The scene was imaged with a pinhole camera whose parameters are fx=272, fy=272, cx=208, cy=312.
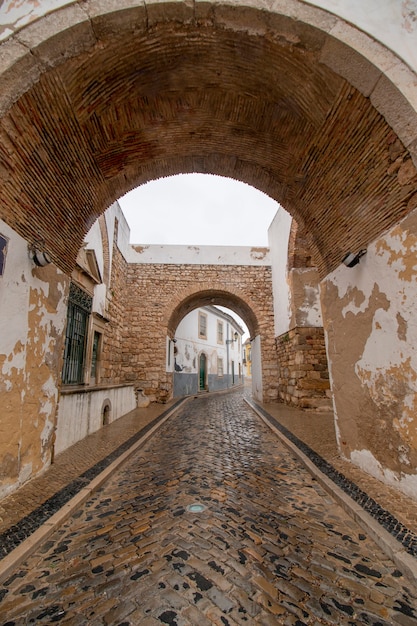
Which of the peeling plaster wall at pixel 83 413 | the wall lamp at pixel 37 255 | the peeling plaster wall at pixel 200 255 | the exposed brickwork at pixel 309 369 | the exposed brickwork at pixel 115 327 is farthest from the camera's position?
the peeling plaster wall at pixel 200 255

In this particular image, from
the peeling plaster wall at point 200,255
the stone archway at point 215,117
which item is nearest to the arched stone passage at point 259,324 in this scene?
the peeling plaster wall at point 200,255

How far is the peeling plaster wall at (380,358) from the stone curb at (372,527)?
1.71 feet

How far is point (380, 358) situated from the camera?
2.79m

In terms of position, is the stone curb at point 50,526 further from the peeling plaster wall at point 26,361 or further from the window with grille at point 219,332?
the window with grille at point 219,332

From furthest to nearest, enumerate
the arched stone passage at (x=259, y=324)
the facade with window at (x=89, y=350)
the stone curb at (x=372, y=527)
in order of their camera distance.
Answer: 1. the arched stone passage at (x=259, y=324)
2. the facade with window at (x=89, y=350)
3. the stone curb at (x=372, y=527)

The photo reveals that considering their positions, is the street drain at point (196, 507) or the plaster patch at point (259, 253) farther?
the plaster patch at point (259, 253)

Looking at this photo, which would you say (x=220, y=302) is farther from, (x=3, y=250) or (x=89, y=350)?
(x=3, y=250)

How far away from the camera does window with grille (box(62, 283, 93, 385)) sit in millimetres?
5828

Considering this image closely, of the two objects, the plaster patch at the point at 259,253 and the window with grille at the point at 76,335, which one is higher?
the plaster patch at the point at 259,253

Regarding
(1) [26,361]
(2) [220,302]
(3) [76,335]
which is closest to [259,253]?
(2) [220,302]

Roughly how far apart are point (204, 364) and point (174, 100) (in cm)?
1671

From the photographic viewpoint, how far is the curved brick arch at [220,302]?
35.4ft

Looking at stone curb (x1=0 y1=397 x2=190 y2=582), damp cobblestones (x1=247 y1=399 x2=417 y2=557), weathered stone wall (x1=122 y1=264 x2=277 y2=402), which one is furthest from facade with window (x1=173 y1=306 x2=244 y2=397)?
damp cobblestones (x1=247 y1=399 x2=417 y2=557)

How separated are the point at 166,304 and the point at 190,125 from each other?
7.62m
